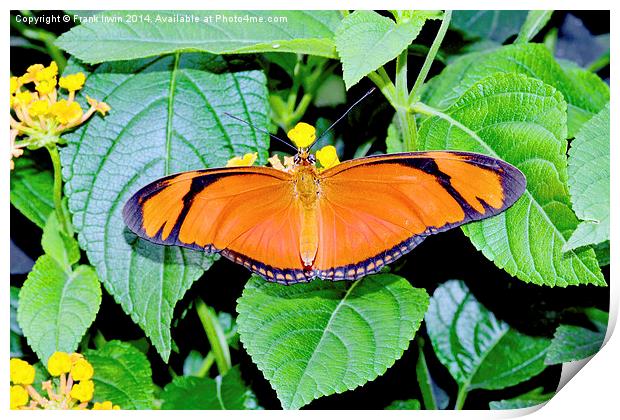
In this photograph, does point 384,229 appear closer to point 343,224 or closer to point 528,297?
point 343,224

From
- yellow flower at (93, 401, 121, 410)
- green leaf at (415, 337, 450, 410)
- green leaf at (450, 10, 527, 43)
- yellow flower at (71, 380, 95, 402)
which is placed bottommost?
yellow flower at (93, 401, 121, 410)

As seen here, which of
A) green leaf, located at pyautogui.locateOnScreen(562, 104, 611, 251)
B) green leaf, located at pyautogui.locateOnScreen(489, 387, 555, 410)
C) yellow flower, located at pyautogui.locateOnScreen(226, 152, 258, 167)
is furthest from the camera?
green leaf, located at pyautogui.locateOnScreen(489, 387, 555, 410)

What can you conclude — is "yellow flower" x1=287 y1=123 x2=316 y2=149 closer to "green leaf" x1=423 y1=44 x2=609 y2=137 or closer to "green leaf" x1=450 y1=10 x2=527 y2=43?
"green leaf" x1=423 y1=44 x2=609 y2=137

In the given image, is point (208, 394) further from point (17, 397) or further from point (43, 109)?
point (43, 109)

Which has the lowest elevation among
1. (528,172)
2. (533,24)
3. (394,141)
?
(528,172)

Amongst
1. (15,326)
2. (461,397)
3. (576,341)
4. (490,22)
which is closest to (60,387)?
(15,326)

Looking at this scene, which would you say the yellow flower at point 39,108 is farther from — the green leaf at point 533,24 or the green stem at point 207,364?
the green leaf at point 533,24

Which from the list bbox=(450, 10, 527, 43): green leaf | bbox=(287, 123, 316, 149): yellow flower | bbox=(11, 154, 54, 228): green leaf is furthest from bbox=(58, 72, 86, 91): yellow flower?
bbox=(450, 10, 527, 43): green leaf
